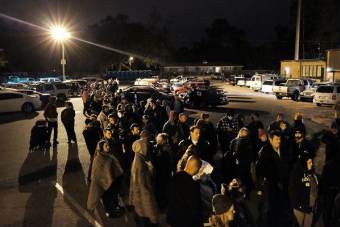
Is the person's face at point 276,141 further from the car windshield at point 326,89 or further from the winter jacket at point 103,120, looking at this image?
the car windshield at point 326,89

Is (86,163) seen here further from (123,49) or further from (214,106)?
(123,49)

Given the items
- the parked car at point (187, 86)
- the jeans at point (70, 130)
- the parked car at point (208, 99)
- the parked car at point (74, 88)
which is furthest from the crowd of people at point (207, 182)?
the parked car at point (74, 88)

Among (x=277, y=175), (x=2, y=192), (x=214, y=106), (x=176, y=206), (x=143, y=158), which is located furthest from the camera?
(x=214, y=106)

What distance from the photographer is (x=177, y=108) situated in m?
15.0

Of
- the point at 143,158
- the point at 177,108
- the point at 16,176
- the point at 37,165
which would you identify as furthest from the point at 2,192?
the point at 177,108

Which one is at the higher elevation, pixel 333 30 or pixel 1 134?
pixel 333 30

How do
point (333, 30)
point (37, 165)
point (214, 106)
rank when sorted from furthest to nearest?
point (333, 30), point (214, 106), point (37, 165)

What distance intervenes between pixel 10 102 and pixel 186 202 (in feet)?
64.5

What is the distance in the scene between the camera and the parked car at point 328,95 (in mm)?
22891

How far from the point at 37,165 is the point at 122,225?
4.78 metres

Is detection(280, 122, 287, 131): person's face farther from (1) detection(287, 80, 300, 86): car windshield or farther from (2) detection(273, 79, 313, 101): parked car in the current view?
(1) detection(287, 80, 300, 86): car windshield

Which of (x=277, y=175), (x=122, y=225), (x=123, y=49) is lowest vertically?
(x=122, y=225)

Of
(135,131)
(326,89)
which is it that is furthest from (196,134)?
(326,89)

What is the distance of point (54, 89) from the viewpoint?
2831cm
